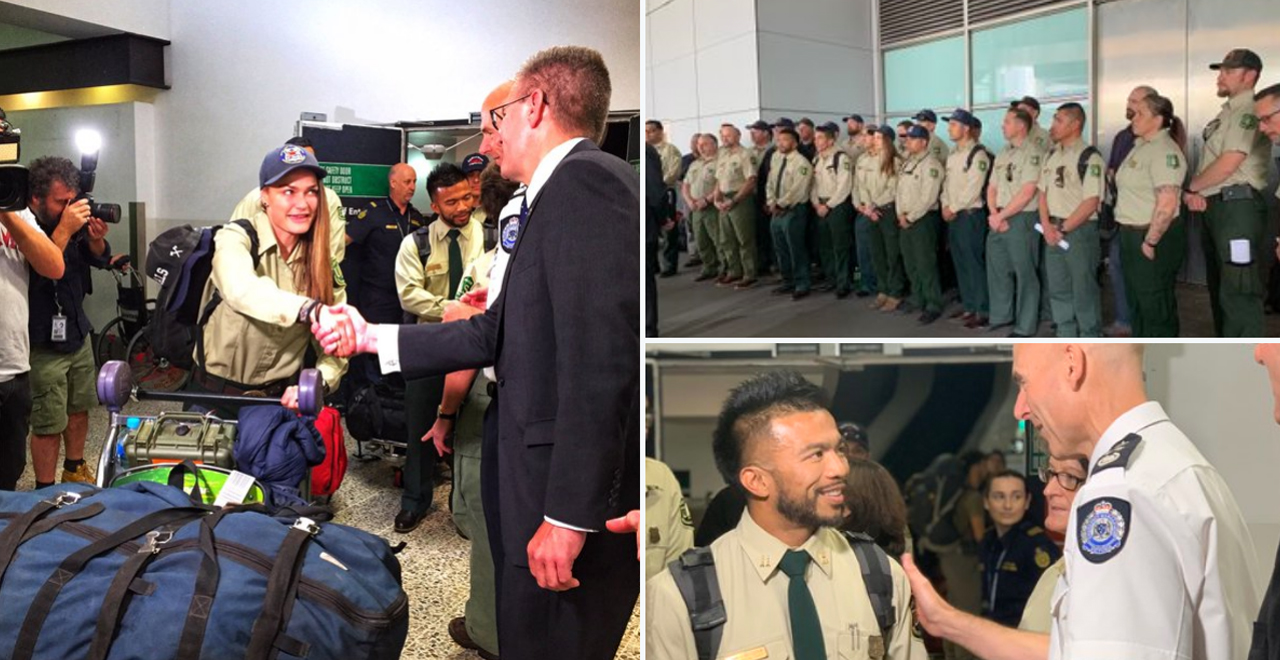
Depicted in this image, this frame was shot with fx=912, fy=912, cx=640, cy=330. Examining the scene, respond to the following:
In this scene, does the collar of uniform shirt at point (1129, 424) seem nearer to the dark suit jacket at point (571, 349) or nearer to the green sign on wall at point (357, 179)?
the dark suit jacket at point (571, 349)

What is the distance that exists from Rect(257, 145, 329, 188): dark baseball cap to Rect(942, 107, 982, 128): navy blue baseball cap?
218cm

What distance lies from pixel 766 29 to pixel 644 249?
0.27 meters

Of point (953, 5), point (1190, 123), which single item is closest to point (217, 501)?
point (953, 5)

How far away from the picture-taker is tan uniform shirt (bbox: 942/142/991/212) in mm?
888

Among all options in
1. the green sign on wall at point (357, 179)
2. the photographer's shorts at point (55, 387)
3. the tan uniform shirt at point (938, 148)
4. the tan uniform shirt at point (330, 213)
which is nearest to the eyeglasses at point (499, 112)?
the tan uniform shirt at point (938, 148)

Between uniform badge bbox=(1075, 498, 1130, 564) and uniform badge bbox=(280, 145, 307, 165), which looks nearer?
uniform badge bbox=(1075, 498, 1130, 564)

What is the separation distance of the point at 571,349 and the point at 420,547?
2212 mm

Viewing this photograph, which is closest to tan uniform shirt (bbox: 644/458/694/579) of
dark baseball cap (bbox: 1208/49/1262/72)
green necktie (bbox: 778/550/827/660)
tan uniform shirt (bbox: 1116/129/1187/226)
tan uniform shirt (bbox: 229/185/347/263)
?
green necktie (bbox: 778/550/827/660)

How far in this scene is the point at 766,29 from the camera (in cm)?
95

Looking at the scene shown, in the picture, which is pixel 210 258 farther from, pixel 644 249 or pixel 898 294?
pixel 898 294

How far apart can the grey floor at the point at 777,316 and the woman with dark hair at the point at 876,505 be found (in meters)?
0.17

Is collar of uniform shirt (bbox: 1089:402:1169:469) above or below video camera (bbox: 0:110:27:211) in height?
below

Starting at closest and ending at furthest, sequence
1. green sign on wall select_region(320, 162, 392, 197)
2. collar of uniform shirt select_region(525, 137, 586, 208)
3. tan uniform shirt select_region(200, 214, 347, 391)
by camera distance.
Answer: collar of uniform shirt select_region(525, 137, 586, 208)
tan uniform shirt select_region(200, 214, 347, 391)
green sign on wall select_region(320, 162, 392, 197)

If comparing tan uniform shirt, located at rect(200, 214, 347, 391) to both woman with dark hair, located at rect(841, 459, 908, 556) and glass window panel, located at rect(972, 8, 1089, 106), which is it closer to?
woman with dark hair, located at rect(841, 459, 908, 556)
